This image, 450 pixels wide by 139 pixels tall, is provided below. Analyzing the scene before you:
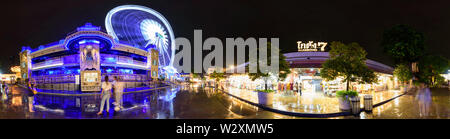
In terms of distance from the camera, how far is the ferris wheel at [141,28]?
35.4 metres

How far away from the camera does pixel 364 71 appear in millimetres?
11305

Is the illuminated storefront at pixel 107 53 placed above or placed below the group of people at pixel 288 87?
above

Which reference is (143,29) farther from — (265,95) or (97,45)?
(265,95)

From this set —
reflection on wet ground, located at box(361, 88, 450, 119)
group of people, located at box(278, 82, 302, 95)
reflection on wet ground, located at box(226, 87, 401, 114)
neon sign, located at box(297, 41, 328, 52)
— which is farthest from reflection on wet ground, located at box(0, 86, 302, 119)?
neon sign, located at box(297, 41, 328, 52)

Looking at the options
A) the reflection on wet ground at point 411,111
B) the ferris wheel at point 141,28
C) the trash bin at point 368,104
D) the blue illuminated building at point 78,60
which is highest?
the ferris wheel at point 141,28

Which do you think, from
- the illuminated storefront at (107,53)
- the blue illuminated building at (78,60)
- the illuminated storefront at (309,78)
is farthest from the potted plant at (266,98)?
the blue illuminated building at (78,60)

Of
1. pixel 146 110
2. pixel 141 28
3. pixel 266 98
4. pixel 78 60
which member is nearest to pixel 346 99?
pixel 266 98

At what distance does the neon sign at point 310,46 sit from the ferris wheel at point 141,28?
103 feet

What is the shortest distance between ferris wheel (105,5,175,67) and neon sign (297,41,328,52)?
31.3 m

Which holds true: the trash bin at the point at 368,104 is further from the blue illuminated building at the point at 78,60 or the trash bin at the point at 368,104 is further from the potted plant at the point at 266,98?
the blue illuminated building at the point at 78,60

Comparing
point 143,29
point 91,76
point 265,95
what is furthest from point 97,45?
point 265,95

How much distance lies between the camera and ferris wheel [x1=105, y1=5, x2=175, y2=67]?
3541 centimetres

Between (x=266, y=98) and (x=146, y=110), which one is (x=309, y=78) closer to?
(x=266, y=98)

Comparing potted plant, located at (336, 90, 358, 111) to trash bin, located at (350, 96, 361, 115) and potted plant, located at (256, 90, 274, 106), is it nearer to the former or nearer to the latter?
trash bin, located at (350, 96, 361, 115)
